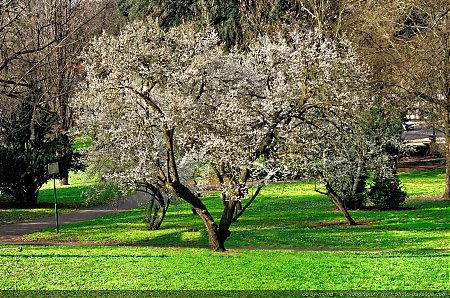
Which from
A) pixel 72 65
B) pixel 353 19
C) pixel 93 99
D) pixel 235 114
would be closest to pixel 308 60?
pixel 235 114

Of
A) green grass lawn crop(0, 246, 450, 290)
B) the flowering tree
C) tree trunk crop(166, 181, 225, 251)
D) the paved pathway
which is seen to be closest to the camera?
green grass lawn crop(0, 246, 450, 290)

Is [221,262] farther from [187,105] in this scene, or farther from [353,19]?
[353,19]

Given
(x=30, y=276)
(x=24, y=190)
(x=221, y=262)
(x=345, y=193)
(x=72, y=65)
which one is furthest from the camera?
(x=72, y=65)

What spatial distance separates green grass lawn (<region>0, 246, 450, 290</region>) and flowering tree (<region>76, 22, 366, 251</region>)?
4096 mm

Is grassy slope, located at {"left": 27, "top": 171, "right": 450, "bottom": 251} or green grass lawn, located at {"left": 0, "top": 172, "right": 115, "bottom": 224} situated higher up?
green grass lawn, located at {"left": 0, "top": 172, "right": 115, "bottom": 224}

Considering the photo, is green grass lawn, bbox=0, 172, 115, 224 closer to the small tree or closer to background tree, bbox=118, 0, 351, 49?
the small tree

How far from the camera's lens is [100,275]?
10.6 metres

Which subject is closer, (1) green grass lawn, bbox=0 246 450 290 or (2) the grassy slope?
(1) green grass lawn, bbox=0 246 450 290

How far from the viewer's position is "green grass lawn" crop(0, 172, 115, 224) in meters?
26.9

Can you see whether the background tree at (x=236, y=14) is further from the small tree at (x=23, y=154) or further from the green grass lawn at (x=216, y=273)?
the green grass lawn at (x=216, y=273)

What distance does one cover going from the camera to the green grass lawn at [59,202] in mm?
26944

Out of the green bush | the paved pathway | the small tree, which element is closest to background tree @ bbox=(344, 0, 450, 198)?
the green bush

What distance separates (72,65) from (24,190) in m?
11.3

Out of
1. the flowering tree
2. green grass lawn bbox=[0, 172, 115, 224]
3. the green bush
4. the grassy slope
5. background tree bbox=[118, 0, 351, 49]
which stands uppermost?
background tree bbox=[118, 0, 351, 49]
